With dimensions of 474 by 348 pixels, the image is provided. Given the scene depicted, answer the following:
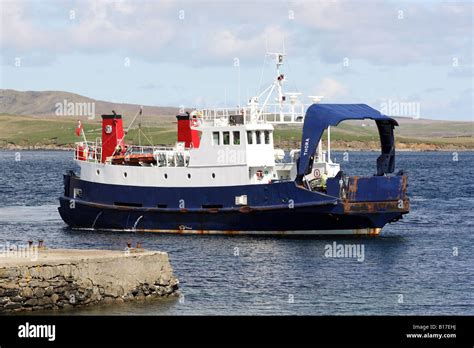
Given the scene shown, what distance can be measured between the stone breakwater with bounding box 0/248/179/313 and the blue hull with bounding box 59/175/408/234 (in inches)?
603

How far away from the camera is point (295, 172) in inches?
2077

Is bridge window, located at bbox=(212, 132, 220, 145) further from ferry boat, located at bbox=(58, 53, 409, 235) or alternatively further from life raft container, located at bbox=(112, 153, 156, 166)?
life raft container, located at bbox=(112, 153, 156, 166)

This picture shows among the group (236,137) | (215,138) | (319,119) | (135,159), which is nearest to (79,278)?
(319,119)

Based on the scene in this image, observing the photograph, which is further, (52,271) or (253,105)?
(253,105)

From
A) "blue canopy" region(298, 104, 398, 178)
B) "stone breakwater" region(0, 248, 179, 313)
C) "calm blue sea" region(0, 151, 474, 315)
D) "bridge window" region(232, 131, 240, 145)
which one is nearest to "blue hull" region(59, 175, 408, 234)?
"calm blue sea" region(0, 151, 474, 315)

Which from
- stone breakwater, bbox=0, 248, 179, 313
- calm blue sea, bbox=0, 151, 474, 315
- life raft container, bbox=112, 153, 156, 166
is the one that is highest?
life raft container, bbox=112, 153, 156, 166

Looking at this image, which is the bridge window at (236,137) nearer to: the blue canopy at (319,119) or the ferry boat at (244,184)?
the ferry boat at (244,184)

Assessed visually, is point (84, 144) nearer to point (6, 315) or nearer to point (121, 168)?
point (121, 168)

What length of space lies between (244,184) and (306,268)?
939 centimetres

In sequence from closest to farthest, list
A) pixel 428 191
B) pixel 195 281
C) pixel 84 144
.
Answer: pixel 195 281, pixel 84 144, pixel 428 191

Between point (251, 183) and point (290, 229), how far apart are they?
278 centimetres

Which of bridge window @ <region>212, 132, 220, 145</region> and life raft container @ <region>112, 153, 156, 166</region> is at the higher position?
bridge window @ <region>212, 132, 220, 145</region>

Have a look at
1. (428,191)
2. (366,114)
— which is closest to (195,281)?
(366,114)

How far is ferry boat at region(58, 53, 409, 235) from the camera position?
4916 cm
